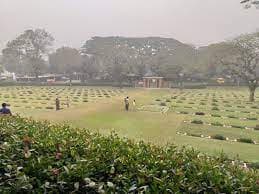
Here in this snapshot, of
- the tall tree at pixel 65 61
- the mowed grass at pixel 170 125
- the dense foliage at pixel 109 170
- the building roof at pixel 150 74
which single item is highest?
the tall tree at pixel 65 61

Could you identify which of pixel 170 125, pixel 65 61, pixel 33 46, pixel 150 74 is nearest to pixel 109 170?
pixel 170 125

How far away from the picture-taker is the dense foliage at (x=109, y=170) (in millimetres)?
4430

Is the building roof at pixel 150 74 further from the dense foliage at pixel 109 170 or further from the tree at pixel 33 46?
the dense foliage at pixel 109 170

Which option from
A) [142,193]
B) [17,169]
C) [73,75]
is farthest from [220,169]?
[73,75]

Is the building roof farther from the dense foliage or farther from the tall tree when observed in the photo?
the dense foliage

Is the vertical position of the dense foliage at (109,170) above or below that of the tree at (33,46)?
below

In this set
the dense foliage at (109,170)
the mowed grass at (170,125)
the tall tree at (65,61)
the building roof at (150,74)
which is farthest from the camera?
the tall tree at (65,61)

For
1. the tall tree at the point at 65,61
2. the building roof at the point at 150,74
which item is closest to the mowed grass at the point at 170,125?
the building roof at the point at 150,74

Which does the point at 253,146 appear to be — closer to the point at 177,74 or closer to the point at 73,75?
the point at 177,74

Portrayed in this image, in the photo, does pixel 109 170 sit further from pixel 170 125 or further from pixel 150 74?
pixel 150 74

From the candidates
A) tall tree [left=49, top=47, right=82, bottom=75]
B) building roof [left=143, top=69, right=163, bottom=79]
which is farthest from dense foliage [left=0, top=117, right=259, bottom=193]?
tall tree [left=49, top=47, right=82, bottom=75]

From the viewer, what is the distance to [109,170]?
4.96 metres

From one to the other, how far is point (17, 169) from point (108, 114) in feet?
75.6

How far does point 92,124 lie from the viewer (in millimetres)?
23250
